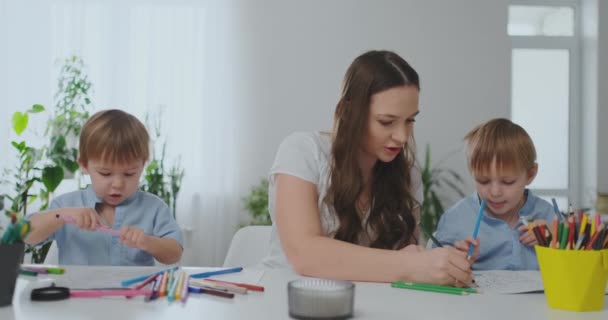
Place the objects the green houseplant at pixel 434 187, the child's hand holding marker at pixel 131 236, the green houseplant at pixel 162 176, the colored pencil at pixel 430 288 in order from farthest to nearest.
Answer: the green houseplant at pixel 434 187 < the green houseplant at pixel 162 176 < the child's hand holding marker at pixel 131 236 < the colored pencil at pixel 430 288

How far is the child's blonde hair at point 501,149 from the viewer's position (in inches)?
74.0

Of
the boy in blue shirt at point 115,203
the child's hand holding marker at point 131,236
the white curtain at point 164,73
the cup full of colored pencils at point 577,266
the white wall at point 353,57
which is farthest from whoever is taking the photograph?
the white wall at point 353,57

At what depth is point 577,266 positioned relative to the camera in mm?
1157

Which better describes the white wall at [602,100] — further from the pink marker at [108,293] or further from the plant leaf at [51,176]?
the pink marker at [108,293]

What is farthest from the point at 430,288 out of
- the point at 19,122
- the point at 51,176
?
the point at 19,122

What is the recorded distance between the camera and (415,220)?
177 centimetres

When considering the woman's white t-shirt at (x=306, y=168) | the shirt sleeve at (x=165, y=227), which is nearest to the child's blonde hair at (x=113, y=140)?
the shirt sleeve at (x=165, y=227)

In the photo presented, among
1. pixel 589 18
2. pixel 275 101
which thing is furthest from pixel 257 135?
pixel 589 18

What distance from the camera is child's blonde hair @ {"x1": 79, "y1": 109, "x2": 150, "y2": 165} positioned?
182 centimetres

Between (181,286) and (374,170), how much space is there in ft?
2.32

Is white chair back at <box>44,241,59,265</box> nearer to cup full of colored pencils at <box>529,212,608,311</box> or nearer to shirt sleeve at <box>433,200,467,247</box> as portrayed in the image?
shirt sleeve at <box>433,200,467,247</box>

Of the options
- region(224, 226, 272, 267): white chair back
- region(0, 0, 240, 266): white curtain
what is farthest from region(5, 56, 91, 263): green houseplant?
region(224, 226, 272, 267): white chair back

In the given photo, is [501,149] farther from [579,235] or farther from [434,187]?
[434,187]

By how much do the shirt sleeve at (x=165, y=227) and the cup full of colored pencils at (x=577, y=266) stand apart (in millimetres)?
1007
